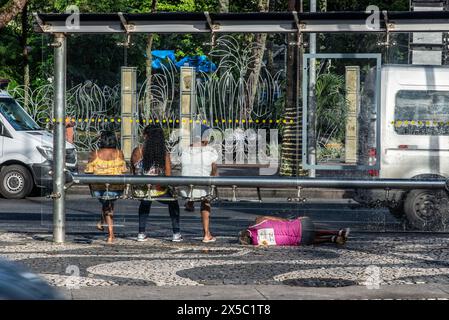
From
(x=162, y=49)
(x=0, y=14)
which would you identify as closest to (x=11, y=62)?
(x=0, y=14)

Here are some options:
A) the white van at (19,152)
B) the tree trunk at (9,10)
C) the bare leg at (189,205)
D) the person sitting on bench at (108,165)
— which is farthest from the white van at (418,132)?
the tree trunk at (9,10)

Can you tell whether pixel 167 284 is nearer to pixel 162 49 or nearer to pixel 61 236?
pixel 61 236

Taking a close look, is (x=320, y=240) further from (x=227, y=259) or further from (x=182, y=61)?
(x=182, y=61)

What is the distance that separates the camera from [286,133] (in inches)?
562

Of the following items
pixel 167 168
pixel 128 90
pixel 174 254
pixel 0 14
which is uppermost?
pixel 0 14

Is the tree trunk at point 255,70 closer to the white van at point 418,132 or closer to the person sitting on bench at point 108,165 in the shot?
the white van at point 418,132

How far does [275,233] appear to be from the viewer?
13.5 metres

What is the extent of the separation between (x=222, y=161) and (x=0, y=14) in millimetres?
10728

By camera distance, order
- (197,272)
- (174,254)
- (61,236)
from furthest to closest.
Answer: (61,236) < (174,254) < (197,272)

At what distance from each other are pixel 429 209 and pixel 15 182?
382 inches

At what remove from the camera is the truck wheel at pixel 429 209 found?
47.8ft

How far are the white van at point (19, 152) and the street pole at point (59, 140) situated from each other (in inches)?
314

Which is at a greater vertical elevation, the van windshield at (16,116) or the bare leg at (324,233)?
the van windshield at (16,116)

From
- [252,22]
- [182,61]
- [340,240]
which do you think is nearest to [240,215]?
[340,240]
